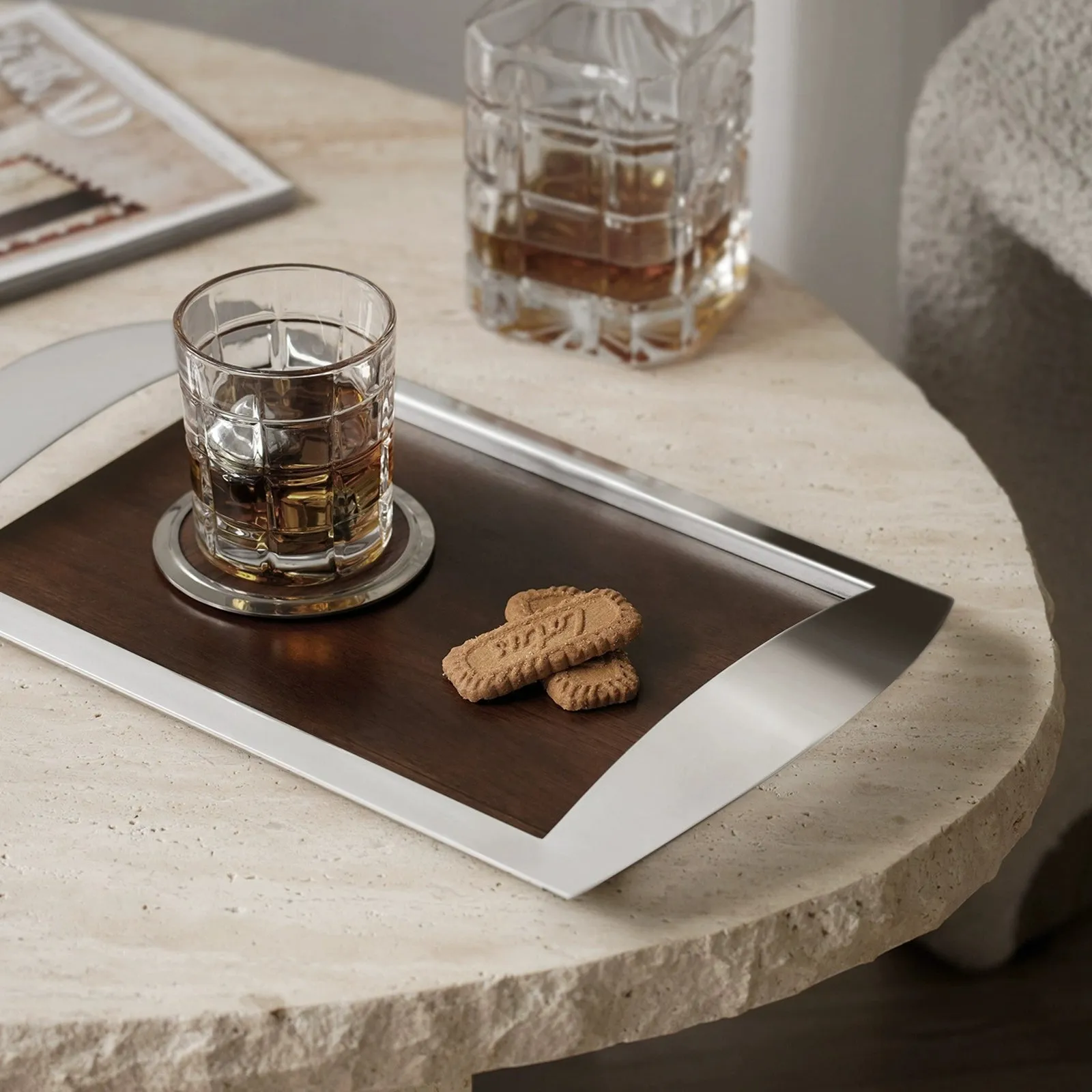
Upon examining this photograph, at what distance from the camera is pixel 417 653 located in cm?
59

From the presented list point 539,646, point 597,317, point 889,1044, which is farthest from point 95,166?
point 889,1044

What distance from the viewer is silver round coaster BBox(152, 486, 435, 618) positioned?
61 cm

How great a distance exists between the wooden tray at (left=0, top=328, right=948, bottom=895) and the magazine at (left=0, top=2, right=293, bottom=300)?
251 millimetres

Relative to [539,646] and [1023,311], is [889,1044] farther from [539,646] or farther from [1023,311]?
[539,646]

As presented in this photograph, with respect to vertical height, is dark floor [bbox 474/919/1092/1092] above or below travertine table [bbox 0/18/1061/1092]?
below

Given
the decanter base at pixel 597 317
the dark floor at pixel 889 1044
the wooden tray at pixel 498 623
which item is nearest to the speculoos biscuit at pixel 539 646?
the wooden tray at pixel 498 623

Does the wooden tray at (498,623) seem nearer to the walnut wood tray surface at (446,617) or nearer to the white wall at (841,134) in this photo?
the walnut wood tray surface at (446,617)

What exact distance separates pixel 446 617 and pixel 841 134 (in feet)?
2.98

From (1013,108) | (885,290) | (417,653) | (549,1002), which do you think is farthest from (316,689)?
(885,290)

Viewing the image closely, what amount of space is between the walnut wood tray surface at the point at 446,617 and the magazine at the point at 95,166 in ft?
0.83

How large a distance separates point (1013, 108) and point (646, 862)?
66cm

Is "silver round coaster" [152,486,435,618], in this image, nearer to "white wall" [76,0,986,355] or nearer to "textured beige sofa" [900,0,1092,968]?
"textured beige sofa" [900,0,1092,968]

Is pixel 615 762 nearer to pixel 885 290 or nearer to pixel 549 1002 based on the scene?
pixel 549 1002

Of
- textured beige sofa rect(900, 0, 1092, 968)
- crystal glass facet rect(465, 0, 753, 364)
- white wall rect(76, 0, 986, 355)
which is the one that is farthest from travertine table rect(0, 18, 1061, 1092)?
white wall rect(76, 0, 986, 355)
